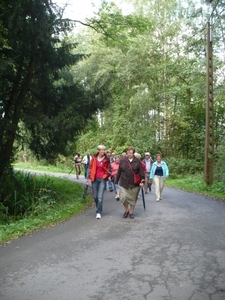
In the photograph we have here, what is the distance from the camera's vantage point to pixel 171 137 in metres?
28.9

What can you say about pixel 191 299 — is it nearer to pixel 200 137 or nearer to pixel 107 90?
pixel 107 90

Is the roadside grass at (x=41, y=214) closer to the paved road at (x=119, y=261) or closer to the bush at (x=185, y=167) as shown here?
the paved road at (x=119, y=261)

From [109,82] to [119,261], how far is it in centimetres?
886

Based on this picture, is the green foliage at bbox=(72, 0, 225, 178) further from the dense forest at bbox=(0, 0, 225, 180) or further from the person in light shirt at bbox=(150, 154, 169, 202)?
the person in light shirt at bbox=(150, 154, 169, 202)

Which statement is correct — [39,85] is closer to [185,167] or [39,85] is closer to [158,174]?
[158,174]

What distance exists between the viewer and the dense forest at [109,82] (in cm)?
1155

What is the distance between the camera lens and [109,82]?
13.2 metres

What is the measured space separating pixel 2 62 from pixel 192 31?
17.6 meters

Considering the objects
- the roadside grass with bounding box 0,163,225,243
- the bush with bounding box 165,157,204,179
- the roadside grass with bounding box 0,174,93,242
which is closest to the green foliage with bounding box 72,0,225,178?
the bush with bounding box 165,157,204,179

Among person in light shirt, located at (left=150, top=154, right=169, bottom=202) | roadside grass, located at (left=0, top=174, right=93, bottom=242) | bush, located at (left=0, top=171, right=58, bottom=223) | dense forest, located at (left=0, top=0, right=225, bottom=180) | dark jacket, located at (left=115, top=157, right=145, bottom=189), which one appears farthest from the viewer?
person in light shirt, located at (left=150, top=154, right=169, bottom=202)

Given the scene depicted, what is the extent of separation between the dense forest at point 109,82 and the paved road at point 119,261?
4807 millimetres

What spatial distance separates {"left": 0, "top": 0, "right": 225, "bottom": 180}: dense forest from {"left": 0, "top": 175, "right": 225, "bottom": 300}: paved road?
15.8 ft

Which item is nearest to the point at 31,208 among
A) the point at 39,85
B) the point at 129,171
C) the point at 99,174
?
the point at 99,174

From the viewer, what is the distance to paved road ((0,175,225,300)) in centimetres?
452
